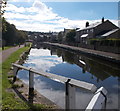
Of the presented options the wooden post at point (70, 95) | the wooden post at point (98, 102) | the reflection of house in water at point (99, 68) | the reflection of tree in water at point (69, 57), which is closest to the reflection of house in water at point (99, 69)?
the reflection of house in water at point (99, 68)

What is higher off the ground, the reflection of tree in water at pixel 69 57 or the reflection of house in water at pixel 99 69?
the reflection of tree in water at pixel 69 57

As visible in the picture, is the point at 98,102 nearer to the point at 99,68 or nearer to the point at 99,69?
the point at 99,69

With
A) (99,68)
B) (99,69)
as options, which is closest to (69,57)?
(99,68)

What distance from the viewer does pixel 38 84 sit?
8.73 metres

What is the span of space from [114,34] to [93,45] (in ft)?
38.8

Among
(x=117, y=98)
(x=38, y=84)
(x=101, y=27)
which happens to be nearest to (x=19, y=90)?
(x=38, y=84)

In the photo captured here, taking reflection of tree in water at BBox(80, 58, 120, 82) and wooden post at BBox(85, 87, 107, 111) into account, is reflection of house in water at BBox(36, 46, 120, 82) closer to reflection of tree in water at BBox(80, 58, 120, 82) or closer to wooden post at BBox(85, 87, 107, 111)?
reflection of tree in water at BBox(80, 58, 120, 82)

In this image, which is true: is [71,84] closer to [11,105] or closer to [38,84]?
[11,105]

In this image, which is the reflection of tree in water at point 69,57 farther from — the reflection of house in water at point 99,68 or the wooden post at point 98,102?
the wooden post at point 98,102

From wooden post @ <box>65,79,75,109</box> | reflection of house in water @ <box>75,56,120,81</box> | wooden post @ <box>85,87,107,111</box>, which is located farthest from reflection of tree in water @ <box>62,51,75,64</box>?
wooden post @ <box>85,87,107,111</box>

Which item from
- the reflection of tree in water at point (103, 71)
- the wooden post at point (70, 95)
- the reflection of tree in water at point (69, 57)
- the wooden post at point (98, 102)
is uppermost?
the wooden post at point (98, 102)

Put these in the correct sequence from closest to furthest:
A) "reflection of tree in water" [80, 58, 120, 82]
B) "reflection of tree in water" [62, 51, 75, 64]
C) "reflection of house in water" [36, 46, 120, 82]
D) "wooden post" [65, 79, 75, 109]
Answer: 1. "wooden post" [65, 79, 75, 109]
2. "reflection of tree in water" [80, 58, 120, 82]
3. "reflection of house in water" [36, 46, 120, 82]
4. "reflection of tree in water" [62, 51, 75, 64]

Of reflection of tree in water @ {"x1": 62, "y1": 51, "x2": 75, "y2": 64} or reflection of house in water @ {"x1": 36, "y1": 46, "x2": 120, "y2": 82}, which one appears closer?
reflection of house in water @ {"x1": 36, "y1": 46, "x2": 120, "y2": 82}

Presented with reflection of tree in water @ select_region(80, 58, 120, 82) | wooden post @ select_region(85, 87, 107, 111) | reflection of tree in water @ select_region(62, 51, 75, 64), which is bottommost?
reflection of tree in water @ select_region(80, 58, 120, 82)
